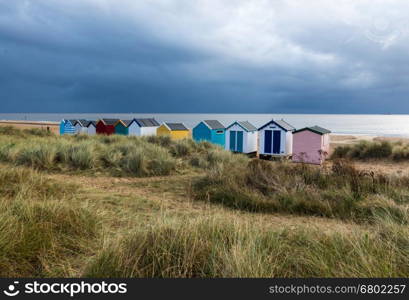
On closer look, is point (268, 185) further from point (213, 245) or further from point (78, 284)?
point (78, 284)

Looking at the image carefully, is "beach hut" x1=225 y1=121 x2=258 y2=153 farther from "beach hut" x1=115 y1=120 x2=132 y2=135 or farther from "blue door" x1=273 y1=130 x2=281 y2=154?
"beach hut" x1=115 y1=120 x2=132 y2=135

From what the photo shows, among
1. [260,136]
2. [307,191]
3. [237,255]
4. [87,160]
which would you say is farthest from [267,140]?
[237,255]

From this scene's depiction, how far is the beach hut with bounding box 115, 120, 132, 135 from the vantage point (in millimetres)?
22188

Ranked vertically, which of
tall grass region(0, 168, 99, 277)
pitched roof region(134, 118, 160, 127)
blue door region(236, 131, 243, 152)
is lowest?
tall grass region(0, 168, 99, 277)

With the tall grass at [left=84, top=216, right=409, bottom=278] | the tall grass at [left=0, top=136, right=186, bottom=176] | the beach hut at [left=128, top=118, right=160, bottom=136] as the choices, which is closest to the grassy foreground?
the tall grass at [left=84, top=216, right=409, bottom=278]

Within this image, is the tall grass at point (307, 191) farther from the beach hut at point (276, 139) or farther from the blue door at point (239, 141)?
the blue door at point (239, 141)

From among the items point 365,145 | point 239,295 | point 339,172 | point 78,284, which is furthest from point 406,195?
point 365,145

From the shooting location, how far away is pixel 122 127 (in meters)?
22.4

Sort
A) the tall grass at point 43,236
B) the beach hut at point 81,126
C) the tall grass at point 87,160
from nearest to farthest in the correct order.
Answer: the tall grass at point 43,236 < the tall grass at point 87,160 < the beach hut at point 81,126

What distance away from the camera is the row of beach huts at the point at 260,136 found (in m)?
16.0

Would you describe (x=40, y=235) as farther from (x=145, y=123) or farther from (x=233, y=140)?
(x=145, y=123)

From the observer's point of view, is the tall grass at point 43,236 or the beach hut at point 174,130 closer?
the tall grass at point 43,236

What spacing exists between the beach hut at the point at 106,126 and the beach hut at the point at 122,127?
51 centimetres

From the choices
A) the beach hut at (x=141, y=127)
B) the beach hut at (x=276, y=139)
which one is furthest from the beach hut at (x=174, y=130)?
the beach hut at (x=276, y=139)
